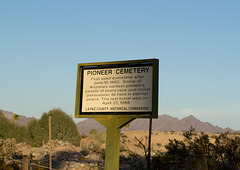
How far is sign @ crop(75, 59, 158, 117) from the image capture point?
8.34 m

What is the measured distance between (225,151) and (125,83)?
5.52 meters

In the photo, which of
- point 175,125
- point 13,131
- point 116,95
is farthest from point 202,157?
point 175,125

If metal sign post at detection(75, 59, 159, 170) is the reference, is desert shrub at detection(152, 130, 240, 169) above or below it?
below

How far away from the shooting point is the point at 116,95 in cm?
860

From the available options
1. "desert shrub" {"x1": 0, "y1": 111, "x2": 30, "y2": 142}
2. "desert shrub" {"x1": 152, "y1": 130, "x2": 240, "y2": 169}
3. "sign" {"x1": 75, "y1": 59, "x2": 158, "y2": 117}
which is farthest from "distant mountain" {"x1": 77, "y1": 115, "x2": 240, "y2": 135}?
"sign" {"x1": 75, "y1": 59, "x2": 158, "y2": 117}

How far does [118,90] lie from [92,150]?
1562 cm

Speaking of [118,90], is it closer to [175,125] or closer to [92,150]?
[92,150]

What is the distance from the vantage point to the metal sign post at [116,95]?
835 cm

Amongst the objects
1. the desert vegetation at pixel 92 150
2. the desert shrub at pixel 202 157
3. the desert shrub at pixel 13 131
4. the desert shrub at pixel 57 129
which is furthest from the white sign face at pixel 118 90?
the desert shrub at pixel 13 131

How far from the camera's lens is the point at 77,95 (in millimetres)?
9188

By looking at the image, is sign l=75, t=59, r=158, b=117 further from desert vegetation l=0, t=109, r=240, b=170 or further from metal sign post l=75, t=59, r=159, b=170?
desert vegetation l=0, t=109, r=240, b=170

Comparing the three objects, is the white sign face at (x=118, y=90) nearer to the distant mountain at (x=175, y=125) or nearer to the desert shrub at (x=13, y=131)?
the desert shrub at (x=13, y=131)

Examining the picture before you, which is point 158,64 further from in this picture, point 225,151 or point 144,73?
point 225,151

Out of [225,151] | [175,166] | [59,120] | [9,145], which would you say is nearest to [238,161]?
[225,151]
